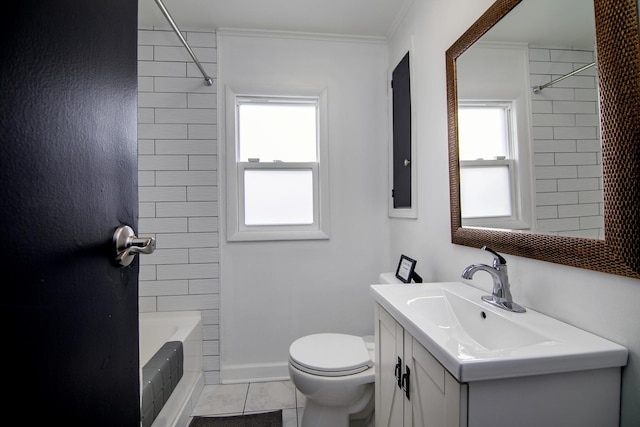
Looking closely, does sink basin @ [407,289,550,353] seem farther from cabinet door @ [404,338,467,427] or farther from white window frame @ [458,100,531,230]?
white window frame @ [458,100,531,230]

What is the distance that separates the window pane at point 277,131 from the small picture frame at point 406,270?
3.31ft

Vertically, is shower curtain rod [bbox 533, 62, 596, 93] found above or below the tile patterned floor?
above

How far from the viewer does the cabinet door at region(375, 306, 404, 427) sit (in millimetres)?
975

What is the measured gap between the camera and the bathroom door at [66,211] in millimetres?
359

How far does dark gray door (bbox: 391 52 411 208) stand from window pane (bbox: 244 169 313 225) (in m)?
0.64

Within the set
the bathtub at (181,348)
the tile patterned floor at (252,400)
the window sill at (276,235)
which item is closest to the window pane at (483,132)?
the window sill at (276,235)

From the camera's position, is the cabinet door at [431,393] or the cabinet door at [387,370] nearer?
the cabinet door at [431,393]

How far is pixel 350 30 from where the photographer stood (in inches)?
79.2

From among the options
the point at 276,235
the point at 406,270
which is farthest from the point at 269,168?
the point at 406,270

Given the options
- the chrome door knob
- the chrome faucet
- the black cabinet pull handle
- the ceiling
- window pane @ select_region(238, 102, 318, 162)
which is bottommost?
the black cabinet pull handle

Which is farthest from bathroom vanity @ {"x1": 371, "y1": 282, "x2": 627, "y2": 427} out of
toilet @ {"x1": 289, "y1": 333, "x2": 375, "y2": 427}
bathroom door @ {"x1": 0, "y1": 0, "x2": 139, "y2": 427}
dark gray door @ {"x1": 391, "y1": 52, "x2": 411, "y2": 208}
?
dark gray door @ {"x1": 391, "y1": 52, "x2": 411, "y2": 208}

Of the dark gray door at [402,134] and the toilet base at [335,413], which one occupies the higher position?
the dark gray door at [402,134]

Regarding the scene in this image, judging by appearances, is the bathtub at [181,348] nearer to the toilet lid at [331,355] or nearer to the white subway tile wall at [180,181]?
the white subway tile wall at [180,181]

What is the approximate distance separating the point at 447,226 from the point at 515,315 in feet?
1.89
